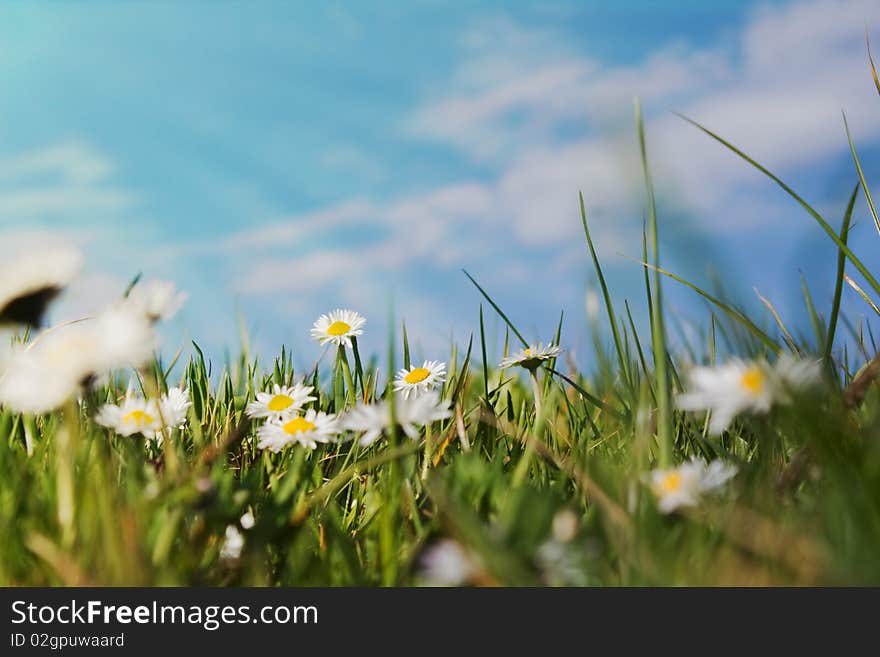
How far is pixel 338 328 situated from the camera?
219 centimetres

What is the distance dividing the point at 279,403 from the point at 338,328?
0.50m

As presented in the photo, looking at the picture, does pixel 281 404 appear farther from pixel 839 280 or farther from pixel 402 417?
pixel 839 280

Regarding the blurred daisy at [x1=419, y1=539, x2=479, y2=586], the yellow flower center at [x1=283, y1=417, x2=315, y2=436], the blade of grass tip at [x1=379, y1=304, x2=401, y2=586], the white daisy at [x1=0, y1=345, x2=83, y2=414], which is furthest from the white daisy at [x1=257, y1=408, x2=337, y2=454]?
the blurred daisy at [x1=419, y1=539, x2=479, y2=586]

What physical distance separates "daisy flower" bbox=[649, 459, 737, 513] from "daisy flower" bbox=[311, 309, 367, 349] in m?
1.13

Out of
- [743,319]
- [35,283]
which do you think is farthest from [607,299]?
[35,283]

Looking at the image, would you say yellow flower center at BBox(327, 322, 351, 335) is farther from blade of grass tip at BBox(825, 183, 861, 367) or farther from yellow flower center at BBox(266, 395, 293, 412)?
blade of grass tip at BBox(825, 183, 861, 367)

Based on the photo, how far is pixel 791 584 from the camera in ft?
2.96

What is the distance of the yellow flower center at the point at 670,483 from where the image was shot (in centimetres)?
113

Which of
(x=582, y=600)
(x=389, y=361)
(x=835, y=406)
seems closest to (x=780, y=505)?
(x=835, y=406)

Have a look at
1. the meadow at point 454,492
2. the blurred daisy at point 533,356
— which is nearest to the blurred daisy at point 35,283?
the meadow at point 454,492

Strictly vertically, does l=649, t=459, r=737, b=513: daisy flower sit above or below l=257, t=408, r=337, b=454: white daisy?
below

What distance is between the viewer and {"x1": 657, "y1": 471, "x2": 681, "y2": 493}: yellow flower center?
1131mm

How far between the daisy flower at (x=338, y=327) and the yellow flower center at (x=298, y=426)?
1.77 feet

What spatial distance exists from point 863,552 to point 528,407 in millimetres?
1561
